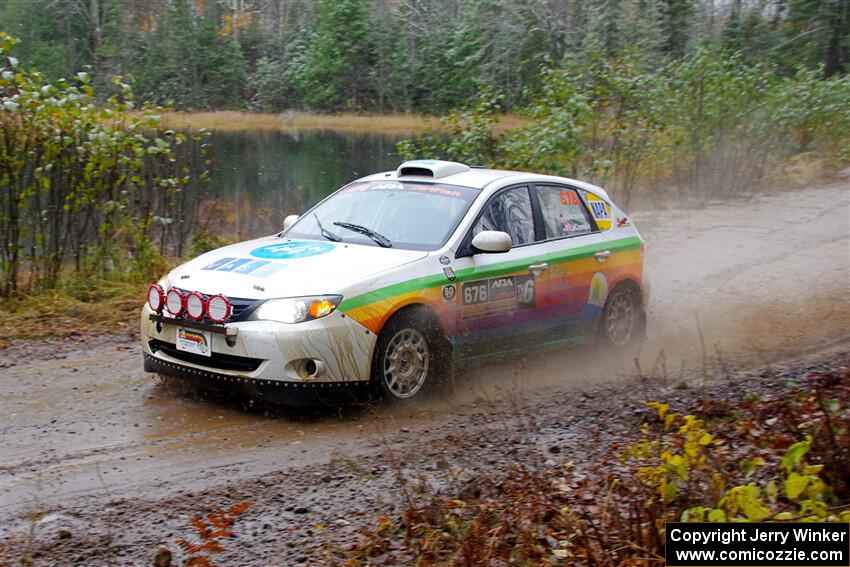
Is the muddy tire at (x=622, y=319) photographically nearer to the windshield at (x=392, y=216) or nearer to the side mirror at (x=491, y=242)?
the side mirror at (x=491, y=242)

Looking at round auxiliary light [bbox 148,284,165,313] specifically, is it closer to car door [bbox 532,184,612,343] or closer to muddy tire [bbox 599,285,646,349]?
car door [bbox 532,184,612,343]

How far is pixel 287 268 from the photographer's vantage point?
733 centimetres

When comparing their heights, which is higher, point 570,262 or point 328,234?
point 328,234

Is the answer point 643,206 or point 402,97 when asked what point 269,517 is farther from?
point 402,97

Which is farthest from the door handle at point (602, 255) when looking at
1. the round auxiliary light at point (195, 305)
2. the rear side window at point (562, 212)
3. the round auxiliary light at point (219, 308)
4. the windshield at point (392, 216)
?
the round auxiliary light at point (195, 305)

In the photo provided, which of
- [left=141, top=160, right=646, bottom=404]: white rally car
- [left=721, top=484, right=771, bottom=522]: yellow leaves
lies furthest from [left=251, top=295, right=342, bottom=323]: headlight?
[left=721, top=484, right=771, bottom=522]: yellow leaves

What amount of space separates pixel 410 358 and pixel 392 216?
4.63 ft

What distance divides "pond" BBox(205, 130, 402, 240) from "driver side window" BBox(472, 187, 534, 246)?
19.6 feet

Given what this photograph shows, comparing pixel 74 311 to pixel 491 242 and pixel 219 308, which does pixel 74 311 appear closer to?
pixel 219 308

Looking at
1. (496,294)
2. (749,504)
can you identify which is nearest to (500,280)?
(496,294)

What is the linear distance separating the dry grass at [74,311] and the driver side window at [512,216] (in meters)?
4.02

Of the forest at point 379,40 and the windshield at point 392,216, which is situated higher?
the forest at point 379,40

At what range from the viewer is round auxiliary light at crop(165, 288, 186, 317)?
7207mm

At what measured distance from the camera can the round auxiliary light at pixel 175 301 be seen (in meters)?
7.21
